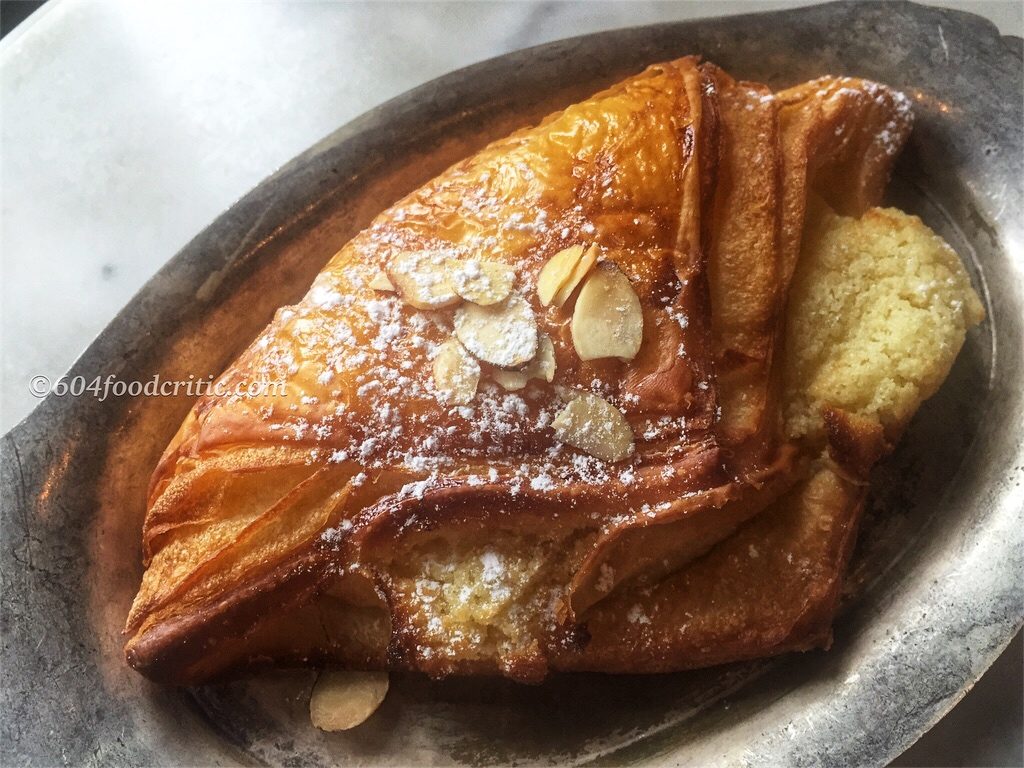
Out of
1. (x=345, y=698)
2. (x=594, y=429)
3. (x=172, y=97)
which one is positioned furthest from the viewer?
(x=172, y=97)

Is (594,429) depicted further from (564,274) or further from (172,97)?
(172,97)

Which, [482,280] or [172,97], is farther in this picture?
[172,97]

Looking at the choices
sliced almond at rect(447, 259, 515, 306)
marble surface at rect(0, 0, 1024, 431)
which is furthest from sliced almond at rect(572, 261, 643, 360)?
marble surface at rect(0, 0, 1024, 431)

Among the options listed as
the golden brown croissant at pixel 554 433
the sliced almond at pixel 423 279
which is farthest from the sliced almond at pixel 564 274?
the sliced almond at pixel 423 279

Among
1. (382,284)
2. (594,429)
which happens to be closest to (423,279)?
(382,284)

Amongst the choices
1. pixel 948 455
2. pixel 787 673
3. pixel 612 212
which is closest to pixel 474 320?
pixel 612 212

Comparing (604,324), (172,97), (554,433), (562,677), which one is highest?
(172,97)

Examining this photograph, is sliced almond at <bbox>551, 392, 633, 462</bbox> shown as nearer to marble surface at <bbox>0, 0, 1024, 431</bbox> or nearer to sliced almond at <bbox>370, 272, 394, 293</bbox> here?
sliced almond at <bbox>370, 272, 394, 293</bbox>

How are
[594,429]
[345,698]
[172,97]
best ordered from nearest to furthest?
[594,429], [345,698], [172,97]
